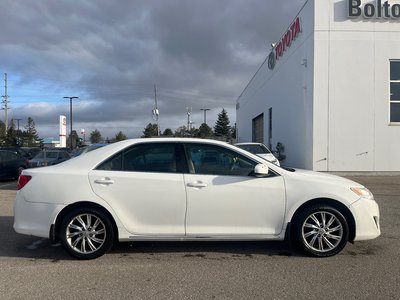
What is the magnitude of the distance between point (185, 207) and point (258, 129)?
36.1 metres

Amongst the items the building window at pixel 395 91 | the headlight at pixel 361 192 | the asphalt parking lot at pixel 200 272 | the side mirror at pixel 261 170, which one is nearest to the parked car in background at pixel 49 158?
A: the asphalt parking lot at pixel 200 272

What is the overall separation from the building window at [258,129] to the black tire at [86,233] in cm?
3269

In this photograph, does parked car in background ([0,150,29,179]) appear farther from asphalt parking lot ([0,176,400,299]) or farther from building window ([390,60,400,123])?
building window ([390,60,400,123])

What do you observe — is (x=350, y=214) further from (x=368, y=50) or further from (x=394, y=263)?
(x=368, y=50)

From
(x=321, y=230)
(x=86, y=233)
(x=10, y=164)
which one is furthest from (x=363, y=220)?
(x=10, y=164)

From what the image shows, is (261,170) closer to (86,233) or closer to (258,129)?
(86,233)

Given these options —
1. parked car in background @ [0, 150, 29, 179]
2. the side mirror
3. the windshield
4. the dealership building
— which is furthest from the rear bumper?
parked car in background @ [0, 150, 29, 179]

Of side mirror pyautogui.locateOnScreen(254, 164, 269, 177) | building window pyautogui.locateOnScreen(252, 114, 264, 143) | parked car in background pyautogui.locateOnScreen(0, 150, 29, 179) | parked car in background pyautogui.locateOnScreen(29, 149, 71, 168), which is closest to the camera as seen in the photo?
side mirror pyautogui.locateOnScreen(254, 164, 269, 177)

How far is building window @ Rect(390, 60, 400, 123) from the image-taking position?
63.6 feet

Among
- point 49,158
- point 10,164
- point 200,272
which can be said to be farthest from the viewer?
point 49,158

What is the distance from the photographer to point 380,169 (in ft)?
62.7

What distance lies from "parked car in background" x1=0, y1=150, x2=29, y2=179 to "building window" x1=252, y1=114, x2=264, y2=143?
22225 mm

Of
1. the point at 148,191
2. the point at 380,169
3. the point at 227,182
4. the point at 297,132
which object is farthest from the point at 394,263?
the point at 297,132

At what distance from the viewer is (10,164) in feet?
63.6
